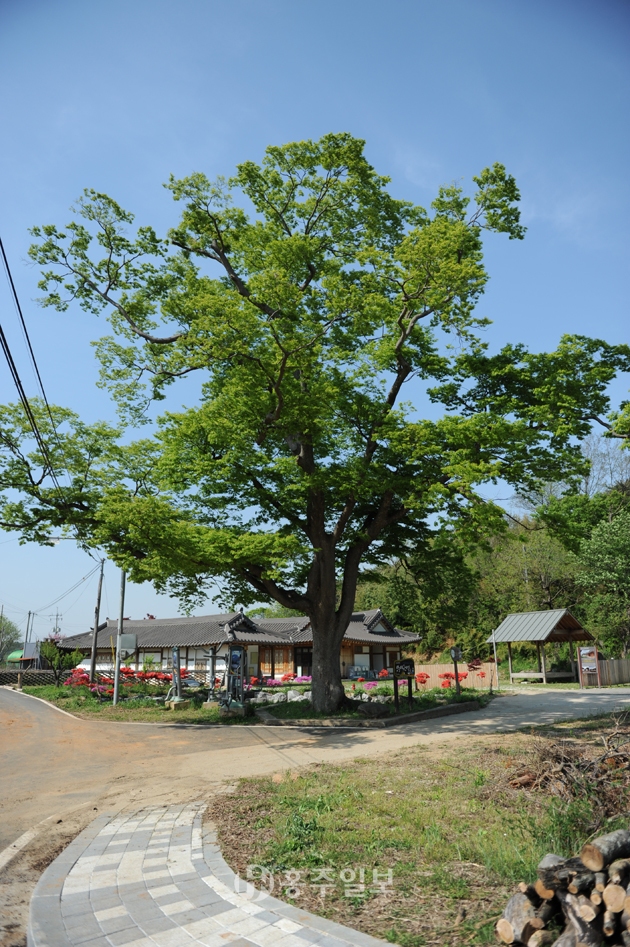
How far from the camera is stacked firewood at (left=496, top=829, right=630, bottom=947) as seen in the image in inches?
143

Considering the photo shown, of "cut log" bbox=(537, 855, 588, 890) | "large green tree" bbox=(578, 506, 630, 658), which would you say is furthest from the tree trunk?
"cut log" bbox=(537, 855, 588, 890)

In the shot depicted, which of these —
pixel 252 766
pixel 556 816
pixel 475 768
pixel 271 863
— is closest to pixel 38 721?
pixel 252 766

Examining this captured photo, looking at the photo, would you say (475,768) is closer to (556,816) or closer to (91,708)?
(556,816)

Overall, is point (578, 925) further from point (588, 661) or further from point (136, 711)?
point (588, 661)

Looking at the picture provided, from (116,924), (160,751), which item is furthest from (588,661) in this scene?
(116,924)

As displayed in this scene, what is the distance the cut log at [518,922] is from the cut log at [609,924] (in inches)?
14.4

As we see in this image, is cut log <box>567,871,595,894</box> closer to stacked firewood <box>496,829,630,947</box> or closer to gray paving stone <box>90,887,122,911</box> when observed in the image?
stacked firewood <box>496,829,630,947</box>

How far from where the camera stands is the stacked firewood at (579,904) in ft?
11.9

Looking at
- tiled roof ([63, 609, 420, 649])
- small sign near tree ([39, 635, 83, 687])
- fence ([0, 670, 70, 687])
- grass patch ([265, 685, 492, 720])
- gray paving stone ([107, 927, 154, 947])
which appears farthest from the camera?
tiled roof ([63, 609, 420, 649])

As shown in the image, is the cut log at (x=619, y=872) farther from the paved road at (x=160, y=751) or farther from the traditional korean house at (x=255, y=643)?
the traditional korean house at (x=255, y=643)

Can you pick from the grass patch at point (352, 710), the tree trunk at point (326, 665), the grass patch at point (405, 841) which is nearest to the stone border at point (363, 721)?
the grass patch at point (352, 710)

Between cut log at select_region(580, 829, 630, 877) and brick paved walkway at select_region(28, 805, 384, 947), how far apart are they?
1415mm

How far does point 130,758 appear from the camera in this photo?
1283 centimetres

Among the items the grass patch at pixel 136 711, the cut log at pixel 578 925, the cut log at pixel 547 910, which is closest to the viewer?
the cut log at pixel 578 925
